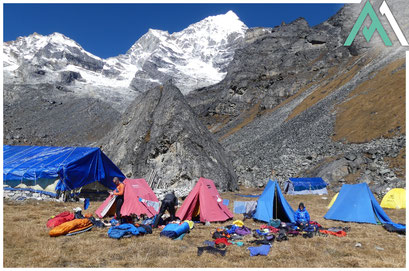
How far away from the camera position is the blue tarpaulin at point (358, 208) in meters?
13.0

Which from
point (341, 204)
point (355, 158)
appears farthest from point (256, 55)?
point (341, 204)

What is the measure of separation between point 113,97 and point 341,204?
148 m

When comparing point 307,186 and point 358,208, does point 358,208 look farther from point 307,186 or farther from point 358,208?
point 307,186

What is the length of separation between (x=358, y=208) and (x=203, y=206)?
24.0 feet

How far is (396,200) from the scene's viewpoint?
1700cm

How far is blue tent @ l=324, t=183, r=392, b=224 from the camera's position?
42.6 ft

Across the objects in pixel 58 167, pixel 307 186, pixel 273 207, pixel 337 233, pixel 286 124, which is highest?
pixel 286 124

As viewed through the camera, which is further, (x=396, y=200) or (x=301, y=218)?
(x=396, y=200)

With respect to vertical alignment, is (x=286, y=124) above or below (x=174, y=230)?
above

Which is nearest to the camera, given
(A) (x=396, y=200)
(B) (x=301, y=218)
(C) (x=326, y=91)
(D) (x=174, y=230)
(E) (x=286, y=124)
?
(D) (x=174, y=230)

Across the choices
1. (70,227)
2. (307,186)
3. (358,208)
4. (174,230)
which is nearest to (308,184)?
(307,186)

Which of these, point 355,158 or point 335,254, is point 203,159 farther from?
point 355,158

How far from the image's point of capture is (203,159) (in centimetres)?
2228

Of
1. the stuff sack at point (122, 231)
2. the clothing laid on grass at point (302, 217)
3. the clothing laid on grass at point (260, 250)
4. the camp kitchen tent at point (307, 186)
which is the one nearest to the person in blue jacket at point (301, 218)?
the clothing laid on grass at point (302, 217)
